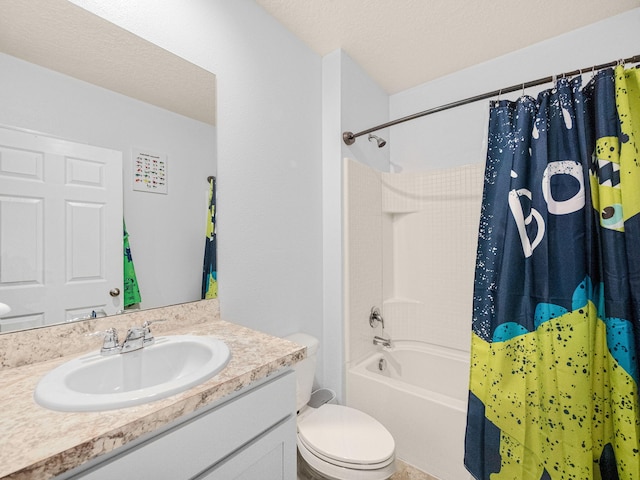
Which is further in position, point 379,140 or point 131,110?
point 379,140

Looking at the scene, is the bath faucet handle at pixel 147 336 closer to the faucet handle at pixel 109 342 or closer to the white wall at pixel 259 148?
the faucet handle at pixel 109 342

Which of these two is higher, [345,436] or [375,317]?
[375,317]

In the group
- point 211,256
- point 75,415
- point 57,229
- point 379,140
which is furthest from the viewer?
point 379,140

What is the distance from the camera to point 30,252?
83cm

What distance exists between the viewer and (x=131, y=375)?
90 cm

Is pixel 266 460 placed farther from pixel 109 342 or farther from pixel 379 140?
pixel 379 140

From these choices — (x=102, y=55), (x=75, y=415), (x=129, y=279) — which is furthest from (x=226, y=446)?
(x=102, y=55)

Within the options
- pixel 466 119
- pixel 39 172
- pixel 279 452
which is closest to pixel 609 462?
pixel 279 452

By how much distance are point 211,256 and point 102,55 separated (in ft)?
2.64

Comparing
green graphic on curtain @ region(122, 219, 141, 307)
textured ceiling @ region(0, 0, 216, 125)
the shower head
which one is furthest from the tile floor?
the shower head

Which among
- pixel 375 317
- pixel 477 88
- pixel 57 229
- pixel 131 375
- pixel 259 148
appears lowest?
pixel 375 317

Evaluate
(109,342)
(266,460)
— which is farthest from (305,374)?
(109,342)

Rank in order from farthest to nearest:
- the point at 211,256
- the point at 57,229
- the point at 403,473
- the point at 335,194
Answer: the point at 335,194 < the point at 403,473 < the point at 211,256 < the point at 57,229

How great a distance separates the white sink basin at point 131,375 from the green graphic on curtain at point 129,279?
18cm
